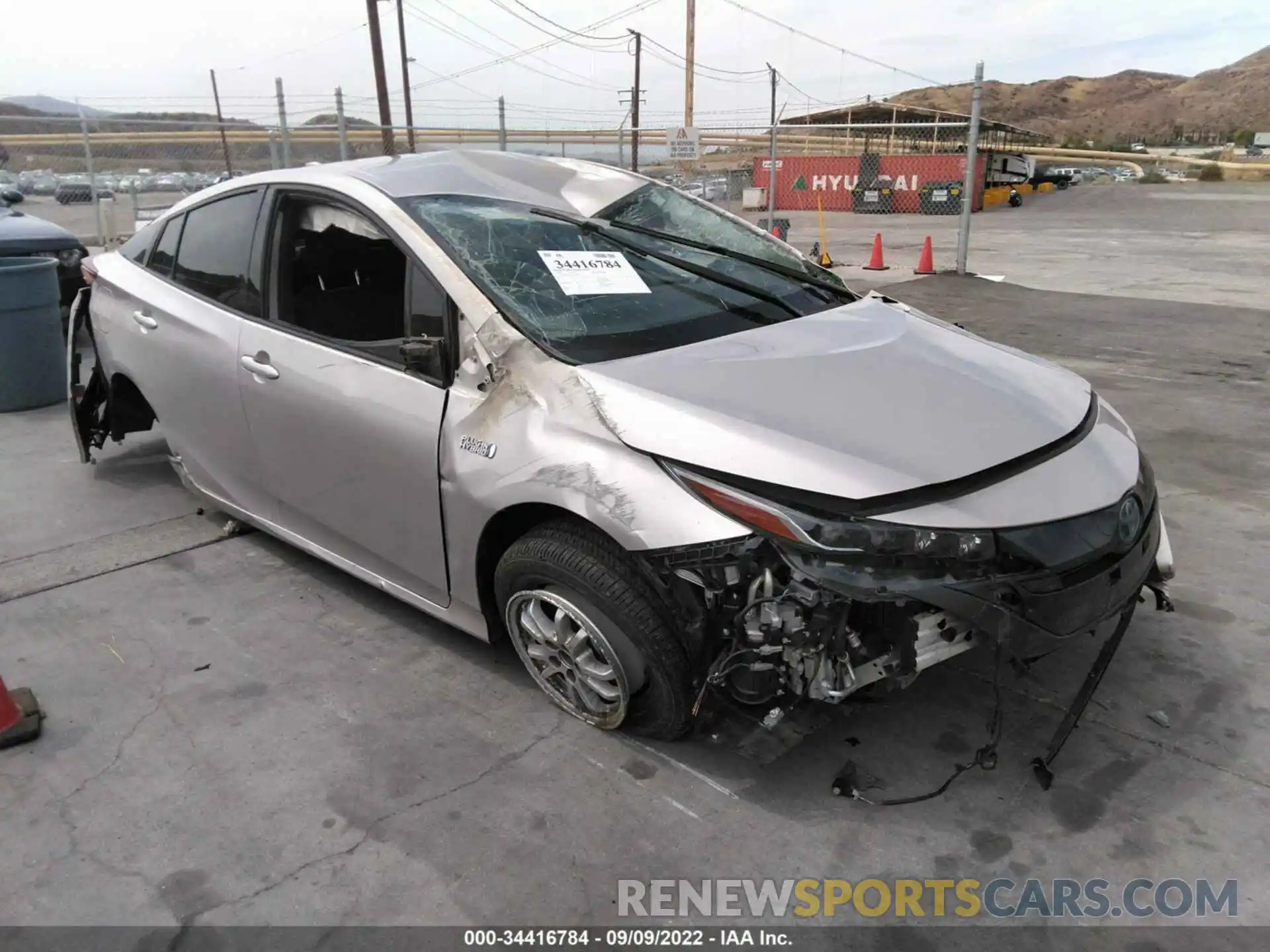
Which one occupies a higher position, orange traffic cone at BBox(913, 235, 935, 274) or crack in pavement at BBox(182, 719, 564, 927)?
orange traffic cone at BBox(913, 235, 935, 274)

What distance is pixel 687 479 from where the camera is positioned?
93.3 inches

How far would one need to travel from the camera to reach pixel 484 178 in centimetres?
350

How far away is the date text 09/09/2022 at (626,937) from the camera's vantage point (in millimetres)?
2139

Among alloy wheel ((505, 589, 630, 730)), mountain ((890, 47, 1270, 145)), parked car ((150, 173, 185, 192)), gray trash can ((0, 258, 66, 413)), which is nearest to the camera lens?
alloy wheel ((505, 589, 630, 730))

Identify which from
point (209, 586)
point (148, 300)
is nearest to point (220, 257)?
point (148, 300)

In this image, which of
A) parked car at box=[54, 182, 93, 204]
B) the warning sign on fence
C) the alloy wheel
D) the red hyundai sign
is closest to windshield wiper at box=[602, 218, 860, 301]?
the alloy wheel

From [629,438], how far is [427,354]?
31.3 inches

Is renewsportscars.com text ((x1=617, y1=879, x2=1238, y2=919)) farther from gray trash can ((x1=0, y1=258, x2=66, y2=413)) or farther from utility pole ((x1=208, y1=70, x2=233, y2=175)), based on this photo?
utility pole ((x1=208, y1=70, x2=233, y2=175))

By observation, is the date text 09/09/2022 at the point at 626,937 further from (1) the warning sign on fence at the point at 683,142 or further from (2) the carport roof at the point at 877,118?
(2) the carport roof at the point at 877,118

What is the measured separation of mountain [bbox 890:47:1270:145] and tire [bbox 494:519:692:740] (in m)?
105

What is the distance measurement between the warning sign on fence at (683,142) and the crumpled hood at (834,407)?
12.5m

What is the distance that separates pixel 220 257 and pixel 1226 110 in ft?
454

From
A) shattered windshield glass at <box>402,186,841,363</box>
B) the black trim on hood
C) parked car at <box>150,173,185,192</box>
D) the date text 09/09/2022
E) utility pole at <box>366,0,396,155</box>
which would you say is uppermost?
utility pole at <box>366,0,396,155</box>

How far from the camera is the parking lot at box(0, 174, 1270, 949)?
7.57ft
